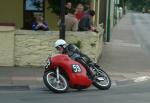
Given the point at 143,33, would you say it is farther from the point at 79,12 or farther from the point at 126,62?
the point at 79,12

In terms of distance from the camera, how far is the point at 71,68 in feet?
44.7

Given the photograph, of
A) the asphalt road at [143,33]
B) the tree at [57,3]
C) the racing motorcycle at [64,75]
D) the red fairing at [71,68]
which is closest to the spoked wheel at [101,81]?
the racing motorcycle at [64,75]

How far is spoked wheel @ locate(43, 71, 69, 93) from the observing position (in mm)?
13523

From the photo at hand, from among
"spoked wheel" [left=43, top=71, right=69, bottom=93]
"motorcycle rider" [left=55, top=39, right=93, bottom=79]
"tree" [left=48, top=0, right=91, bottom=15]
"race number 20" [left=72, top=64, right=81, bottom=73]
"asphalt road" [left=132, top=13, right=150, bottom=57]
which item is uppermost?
"tree" [left=48, top=0, right=91, bottom=15]

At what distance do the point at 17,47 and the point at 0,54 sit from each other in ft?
1.79

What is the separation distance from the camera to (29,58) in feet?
58.5

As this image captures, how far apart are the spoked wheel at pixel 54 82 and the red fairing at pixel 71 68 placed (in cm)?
15

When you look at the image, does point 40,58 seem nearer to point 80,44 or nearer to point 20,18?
point 80,44

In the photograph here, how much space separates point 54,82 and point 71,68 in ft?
1.65

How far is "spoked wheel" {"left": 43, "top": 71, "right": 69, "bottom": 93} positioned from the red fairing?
15 centimetres

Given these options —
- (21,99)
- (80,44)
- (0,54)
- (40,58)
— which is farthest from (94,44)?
(21,99)

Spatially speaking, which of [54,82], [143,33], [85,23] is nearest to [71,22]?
[85,23]

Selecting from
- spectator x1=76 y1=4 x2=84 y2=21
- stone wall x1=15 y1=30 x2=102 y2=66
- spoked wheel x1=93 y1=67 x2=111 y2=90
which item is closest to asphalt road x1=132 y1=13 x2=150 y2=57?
spectator x1=76 y1=4 x2=84 y2=21

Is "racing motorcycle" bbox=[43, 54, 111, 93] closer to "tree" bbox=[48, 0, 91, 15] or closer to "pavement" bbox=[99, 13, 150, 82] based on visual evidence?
"pavement" bbox=[99, 13, 150, 82]
